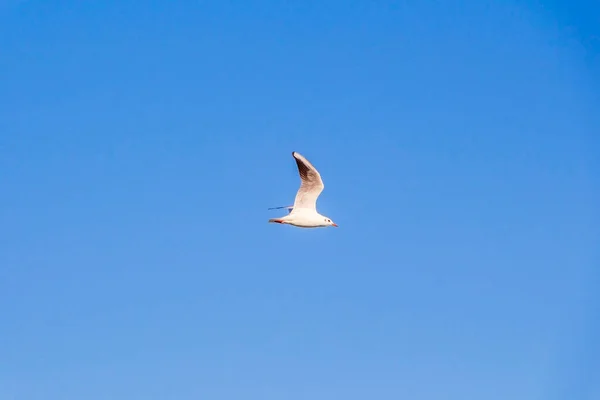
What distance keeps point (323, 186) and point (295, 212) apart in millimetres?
1519

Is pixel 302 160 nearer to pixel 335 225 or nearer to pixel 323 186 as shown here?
pixel 323 186

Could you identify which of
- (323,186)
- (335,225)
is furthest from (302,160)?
(335,225)

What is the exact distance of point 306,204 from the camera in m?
33.2

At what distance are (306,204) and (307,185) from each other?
1050mm

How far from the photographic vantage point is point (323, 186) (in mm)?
32469

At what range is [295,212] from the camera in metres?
33.3

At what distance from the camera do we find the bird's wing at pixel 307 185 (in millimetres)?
31531

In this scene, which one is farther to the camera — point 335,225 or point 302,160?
point 335,225

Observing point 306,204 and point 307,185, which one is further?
point 306,204

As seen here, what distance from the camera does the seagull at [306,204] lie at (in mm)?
31922

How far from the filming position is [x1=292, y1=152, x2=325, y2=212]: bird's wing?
3153 cm

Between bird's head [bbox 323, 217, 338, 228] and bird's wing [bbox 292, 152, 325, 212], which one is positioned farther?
bird's head [bbox 323, 217, 338, 228]

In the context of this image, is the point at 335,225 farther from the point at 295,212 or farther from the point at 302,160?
the point at 302,160

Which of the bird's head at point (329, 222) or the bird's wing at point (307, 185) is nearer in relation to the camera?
the bird's wing at point (307, 185)
